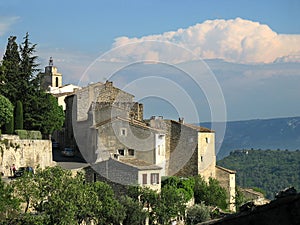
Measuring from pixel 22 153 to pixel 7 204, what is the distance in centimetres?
927

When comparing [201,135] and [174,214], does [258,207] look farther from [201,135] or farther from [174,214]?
[201,135]

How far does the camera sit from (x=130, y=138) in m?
42.7

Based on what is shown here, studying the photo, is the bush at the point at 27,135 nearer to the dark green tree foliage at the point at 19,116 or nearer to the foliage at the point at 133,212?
the dark green tree foliage at the point at 19,116

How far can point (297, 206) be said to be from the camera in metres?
5.69

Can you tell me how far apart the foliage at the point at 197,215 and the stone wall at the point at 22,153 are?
32.0 feet

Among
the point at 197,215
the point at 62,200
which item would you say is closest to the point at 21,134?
the point at 62,200

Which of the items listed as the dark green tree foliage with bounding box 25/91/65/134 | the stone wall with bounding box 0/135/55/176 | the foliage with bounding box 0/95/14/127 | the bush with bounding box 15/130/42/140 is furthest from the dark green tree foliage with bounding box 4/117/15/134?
the dark green tree foliage with bounding box 25/91/65/134

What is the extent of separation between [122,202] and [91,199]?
400cm

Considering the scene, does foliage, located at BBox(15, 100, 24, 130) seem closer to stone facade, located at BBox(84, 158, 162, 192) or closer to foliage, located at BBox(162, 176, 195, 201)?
stone facade, located at BBox(84, 158, 162, 192)

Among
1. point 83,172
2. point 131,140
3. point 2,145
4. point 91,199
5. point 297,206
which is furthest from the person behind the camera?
point 131,140

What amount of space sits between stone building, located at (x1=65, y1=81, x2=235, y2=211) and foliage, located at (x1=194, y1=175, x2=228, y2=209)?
173 centimetres

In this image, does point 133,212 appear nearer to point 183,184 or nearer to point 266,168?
point 183,184

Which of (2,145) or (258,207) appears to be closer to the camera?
(258,207)

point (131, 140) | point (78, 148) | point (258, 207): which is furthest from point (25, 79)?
point (258, 207)
